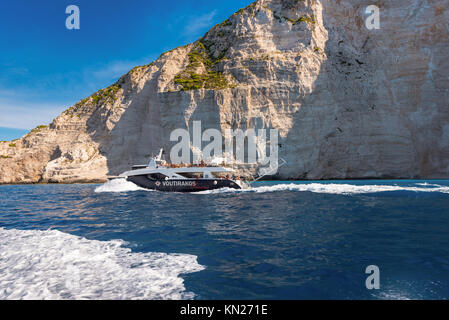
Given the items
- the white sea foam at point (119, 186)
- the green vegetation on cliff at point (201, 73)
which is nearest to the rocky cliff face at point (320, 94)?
the green vegetation on cliff at point (201, 73)

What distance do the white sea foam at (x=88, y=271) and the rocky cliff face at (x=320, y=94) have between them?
41596 millimetres

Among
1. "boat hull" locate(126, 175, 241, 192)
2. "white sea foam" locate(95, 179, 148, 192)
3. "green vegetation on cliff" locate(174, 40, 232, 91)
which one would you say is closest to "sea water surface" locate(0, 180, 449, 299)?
"boat hull" locate(126, 175, 241, 192)

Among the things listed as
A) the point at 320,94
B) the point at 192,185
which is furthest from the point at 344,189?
the point at 320,94

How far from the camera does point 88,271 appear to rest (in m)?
5.91

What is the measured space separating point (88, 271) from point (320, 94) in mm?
51127

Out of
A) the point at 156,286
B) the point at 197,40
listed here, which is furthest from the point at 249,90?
the point at 156,286

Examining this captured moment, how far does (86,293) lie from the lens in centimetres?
480

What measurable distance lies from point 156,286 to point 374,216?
10877 mm

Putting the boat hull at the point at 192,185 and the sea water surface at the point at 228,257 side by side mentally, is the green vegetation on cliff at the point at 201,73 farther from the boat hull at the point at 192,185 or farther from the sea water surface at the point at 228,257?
the sea water surface at the point at 228,257

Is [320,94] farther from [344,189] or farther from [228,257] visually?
[228,257]

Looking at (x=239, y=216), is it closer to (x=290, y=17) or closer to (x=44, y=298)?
(x=44, y=298)

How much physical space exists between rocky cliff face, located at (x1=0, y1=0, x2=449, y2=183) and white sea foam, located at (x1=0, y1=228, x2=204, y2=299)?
1638 inches

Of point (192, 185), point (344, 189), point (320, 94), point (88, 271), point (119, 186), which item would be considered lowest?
point (344, 189)

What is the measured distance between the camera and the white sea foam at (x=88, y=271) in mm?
4828
